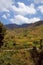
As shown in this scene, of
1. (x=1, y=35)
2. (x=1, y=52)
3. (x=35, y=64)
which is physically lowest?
(x=35, y=64)

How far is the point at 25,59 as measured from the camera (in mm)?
58875

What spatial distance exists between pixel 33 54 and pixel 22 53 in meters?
3.49

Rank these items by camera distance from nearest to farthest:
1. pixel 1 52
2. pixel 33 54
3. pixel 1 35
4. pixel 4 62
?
pixel 4 62
pixel 1 52
pixel 33 54
pixel 1 35

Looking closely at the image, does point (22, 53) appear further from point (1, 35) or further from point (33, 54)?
point (1, 35)

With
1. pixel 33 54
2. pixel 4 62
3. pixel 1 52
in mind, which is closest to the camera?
pixel 4 62

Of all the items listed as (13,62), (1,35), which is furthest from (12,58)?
(1,35)

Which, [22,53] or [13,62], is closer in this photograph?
[13,62]

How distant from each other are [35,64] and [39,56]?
11.1 feet

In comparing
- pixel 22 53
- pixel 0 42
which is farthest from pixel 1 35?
pixel 22 53

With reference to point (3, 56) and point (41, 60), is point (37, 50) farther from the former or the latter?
point (3, 56)

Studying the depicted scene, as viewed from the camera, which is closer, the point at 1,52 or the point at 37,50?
the point at 1,52

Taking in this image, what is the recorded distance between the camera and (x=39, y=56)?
62.6 metres

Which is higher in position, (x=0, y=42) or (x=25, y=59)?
(x=0, y=42)


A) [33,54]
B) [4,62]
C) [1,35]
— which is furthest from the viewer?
[1,35]
